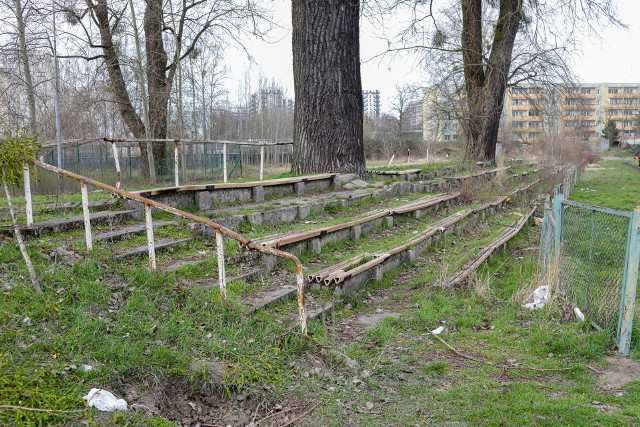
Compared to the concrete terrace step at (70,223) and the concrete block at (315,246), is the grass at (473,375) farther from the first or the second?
the concrete terrace step at (70,223)

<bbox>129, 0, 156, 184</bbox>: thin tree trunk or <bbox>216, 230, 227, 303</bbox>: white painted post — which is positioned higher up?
<bbox>129, 0, 156, 184</bbox>: thin tree trunk

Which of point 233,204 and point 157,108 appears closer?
point 233,204

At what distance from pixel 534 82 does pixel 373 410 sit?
2369cm

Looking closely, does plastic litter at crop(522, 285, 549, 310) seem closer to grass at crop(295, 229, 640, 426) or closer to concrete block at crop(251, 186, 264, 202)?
grass at crop(295, 229, 640, 426)

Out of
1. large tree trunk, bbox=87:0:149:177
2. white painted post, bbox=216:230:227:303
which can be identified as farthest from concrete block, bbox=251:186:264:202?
large tree trunk, bbox=87:0:149:177

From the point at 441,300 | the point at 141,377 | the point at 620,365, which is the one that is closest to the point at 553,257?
the point at 441,300

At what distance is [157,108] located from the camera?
67.5 ft

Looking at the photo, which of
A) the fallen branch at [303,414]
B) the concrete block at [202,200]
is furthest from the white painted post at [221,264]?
the concrete block at [202,200]

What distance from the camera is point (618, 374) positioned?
15.9 ft

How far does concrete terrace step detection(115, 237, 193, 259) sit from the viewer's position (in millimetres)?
5906

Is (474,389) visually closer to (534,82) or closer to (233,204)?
(233,204)

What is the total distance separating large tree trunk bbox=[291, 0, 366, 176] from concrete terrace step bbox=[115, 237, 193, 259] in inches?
238

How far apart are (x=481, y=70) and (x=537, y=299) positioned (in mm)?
17823

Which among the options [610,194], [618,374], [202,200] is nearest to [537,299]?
[618,374]
